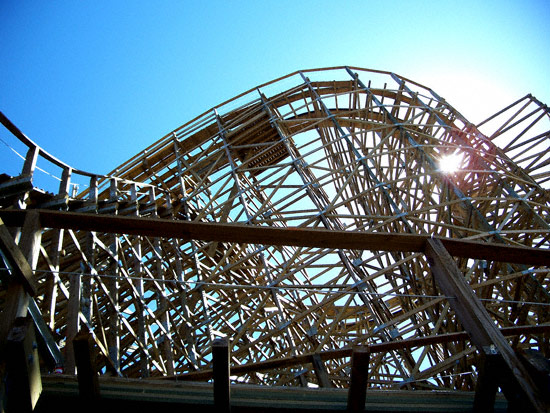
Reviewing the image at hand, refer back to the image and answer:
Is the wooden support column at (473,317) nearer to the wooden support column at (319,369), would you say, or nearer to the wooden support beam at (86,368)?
the wooden support beam at (86,368)

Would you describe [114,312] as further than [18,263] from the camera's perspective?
Yes

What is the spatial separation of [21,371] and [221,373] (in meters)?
0.87

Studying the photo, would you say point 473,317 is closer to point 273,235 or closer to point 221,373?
point 273,235

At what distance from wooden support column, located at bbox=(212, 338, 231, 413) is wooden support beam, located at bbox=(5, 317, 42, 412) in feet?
2.67

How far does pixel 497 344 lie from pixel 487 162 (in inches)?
319

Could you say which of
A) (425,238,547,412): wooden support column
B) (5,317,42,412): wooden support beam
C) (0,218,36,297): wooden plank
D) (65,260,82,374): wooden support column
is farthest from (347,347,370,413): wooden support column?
(65,260,82,374): wooden support column

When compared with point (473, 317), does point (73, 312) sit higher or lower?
lower

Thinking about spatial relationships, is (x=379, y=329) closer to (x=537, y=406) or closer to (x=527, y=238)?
(x=527, y=238)

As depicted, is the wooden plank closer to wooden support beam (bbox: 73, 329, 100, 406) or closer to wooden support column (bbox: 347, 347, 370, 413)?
wooden support beam (bbox: 73, 329, 100, 406)

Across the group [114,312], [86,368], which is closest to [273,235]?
[86,368]

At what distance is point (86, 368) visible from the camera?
7.25 ft

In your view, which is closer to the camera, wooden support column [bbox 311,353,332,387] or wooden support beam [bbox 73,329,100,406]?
wooden support beam [bbox 73,329,100,406]

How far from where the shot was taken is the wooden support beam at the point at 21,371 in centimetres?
204

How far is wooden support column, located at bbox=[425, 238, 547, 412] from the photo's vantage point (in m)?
2.37
